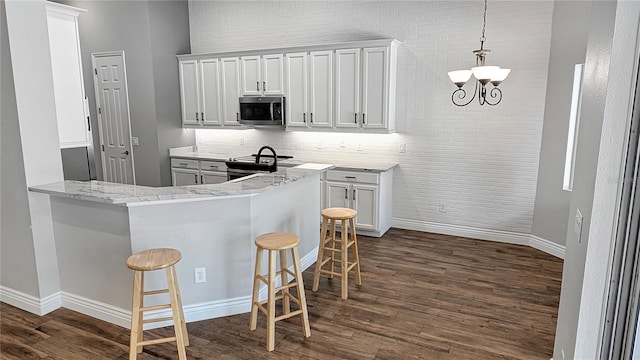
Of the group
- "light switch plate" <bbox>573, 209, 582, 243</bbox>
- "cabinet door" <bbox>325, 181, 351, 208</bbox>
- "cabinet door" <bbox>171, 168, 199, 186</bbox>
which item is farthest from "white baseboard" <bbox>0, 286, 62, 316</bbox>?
"light switch plate" <bbox>573, 209, 582, 243</bbox>

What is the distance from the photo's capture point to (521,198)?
4.66 m

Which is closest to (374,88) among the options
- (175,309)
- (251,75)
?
(251,75)

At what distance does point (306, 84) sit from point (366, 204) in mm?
1770

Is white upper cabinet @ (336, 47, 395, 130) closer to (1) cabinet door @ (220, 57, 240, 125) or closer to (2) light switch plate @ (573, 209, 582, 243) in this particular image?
(1) cabinet door @ (220, 57, 240, 125)

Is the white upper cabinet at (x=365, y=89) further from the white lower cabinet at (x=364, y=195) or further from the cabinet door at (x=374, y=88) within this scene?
the white lower cabinet at (x=364, y=195)

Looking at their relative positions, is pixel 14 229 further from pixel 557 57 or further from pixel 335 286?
pixel 557 57

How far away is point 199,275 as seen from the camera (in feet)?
9.86

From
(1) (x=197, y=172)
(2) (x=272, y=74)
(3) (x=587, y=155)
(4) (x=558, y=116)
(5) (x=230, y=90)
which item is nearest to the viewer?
(3) (x=587, y=155)

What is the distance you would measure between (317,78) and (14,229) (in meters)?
3.56

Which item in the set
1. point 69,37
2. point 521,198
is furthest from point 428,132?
point 69,37

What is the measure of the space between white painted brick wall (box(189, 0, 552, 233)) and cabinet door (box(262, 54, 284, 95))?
0.46 m

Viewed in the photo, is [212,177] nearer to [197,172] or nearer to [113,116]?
[197,172]

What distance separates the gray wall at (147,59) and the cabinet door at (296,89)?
6.33 feet

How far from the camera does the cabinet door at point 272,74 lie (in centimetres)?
536
